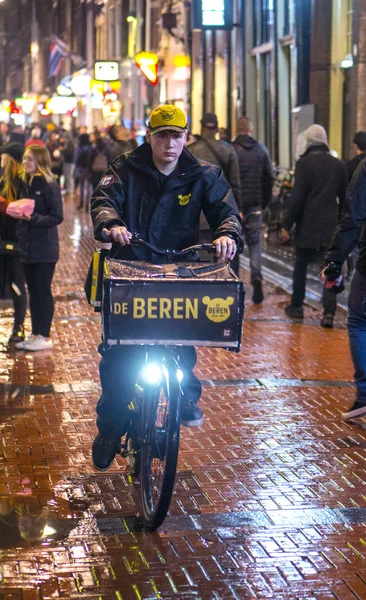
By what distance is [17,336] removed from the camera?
416 inches

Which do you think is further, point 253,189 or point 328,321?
point 253,189

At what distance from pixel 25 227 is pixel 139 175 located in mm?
4458

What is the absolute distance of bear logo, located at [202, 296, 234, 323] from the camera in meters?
5.18

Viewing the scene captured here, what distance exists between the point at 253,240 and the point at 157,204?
757cm

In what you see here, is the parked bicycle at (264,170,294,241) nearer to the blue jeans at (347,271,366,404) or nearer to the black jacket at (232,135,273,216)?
the black jacket at (232,135,273,216)

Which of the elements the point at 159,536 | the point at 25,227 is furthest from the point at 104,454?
the point at 25,227

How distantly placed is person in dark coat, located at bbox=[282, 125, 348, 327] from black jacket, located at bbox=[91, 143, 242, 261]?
5892 mm

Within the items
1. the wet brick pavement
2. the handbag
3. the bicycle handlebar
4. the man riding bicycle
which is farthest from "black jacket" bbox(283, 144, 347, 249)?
the bicycle handlebar

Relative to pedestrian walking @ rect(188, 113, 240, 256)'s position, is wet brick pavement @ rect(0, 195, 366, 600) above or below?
below

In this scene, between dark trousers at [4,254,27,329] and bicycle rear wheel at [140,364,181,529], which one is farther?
dark trousers at [4,254,27,329]

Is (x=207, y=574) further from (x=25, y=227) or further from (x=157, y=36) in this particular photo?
(x=157, y=36)

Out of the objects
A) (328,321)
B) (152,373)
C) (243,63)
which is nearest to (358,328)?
(152,373)

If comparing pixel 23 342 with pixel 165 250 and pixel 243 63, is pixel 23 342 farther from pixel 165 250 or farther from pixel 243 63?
pixel 243 63

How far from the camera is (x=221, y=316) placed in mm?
5191
